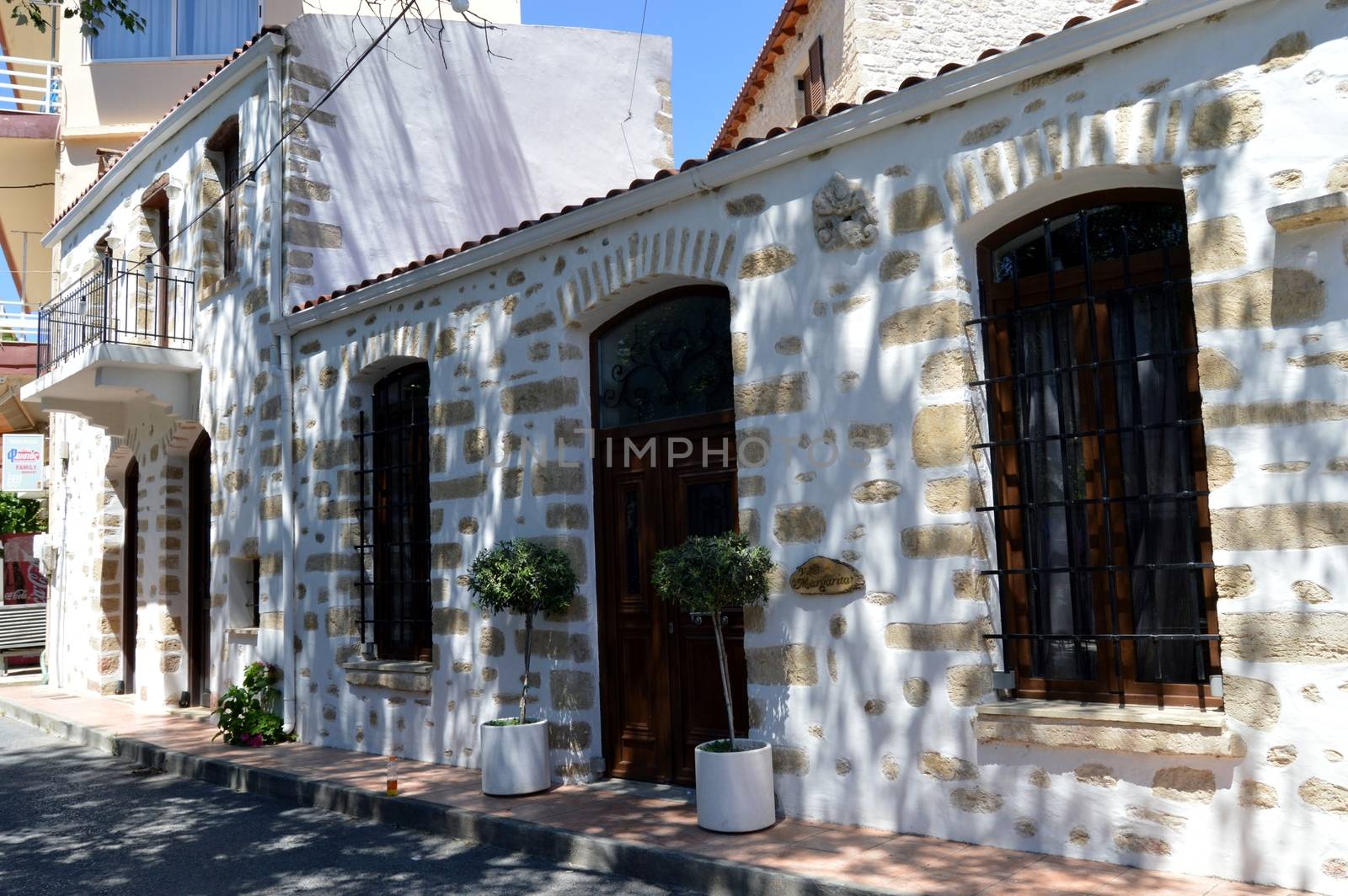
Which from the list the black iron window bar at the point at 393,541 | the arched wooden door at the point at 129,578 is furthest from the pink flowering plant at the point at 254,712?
the arched wooden door at the point at 129,578

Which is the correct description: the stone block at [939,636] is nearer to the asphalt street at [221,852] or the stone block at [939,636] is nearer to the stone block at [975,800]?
the stone block at [975,800]

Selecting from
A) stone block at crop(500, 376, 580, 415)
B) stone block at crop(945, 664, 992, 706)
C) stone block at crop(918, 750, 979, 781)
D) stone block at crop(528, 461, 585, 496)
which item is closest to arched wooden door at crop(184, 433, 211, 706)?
stone block at crop(500, 376, 580, 415)

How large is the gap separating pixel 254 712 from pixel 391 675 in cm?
171

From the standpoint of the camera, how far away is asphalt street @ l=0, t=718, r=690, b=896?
4965mm

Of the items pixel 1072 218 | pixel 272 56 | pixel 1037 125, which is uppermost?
pixel 272 56

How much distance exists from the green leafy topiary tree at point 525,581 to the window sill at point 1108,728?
260 cm

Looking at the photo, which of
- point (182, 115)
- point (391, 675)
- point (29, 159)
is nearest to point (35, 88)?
point (29, 159)

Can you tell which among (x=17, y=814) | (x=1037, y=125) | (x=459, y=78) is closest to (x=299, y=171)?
(x=459, y=78)

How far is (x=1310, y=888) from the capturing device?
146 inches

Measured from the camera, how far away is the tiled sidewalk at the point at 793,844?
13.2 ft

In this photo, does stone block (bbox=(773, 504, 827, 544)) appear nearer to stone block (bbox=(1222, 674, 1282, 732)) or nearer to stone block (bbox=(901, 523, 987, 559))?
stone block (bbox=(901, 523, 987, 559))

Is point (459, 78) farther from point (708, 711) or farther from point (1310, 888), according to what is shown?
point (1310, 888)

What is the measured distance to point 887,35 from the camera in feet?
41.4

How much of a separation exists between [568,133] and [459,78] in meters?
1.27
